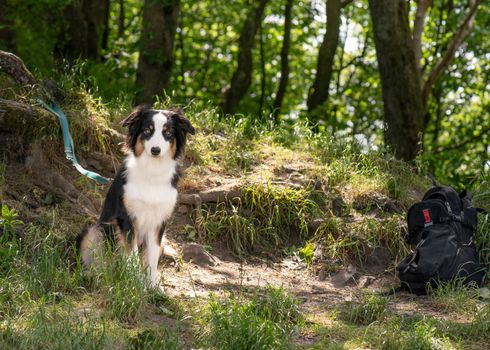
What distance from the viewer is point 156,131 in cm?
545

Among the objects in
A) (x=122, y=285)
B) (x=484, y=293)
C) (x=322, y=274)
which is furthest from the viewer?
(x=322, y=274)

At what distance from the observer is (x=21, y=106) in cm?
668

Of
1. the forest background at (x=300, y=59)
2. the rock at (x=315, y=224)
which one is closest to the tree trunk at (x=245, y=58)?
the forest background at (x=300, y=59)

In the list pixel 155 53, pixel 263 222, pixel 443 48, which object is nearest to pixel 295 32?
pixel 443 48

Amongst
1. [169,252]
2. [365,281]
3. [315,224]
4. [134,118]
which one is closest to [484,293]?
[365,281]

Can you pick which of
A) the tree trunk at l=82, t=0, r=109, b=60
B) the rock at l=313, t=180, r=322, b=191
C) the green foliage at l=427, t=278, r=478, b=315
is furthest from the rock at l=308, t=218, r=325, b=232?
the tree trunk at l=82, t=0, r=109, b=60

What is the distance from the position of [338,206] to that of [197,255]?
162 centimetres

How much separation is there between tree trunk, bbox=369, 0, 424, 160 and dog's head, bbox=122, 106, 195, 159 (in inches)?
165

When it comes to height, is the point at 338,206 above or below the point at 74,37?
below

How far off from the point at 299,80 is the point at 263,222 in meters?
13.1

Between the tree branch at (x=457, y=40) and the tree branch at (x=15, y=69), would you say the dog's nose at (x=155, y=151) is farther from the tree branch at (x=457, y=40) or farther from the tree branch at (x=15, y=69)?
the tree branch at (x=457, y=40)

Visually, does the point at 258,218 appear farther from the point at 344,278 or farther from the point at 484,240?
the point at 484,240

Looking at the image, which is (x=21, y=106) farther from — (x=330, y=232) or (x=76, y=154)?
(x=330, y=232)

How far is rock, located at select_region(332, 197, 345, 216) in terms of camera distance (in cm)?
728
